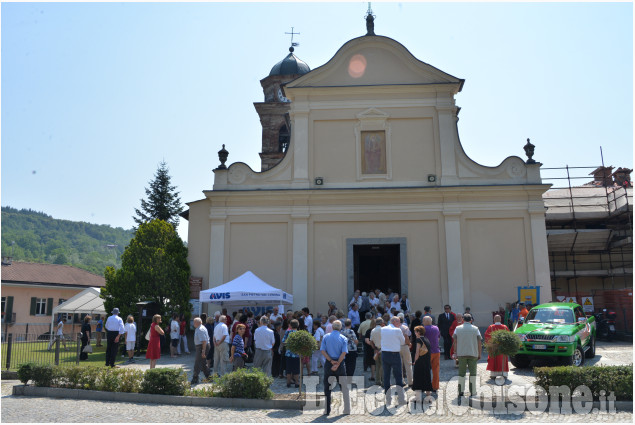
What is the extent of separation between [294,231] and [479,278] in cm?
732

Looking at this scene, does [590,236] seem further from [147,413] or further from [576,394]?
[147,413]

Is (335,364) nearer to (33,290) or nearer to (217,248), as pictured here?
(217,248)

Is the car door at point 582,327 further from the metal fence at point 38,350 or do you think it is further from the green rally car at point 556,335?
the metal fence at point 38,350

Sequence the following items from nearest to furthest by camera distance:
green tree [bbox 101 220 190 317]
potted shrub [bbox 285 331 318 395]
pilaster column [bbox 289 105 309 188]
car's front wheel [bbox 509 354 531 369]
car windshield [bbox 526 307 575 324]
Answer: potted shrub [bbox 285 331 318 395], car's front wheel [bbox 509 354 531 369], car windshield [bbox 526 307 575 324], green tree [bbox 101 220 190 317], pilaster column [bbox 289 105 309 188]

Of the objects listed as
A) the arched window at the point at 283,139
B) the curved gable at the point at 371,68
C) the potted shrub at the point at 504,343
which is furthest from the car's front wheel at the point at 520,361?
the arched window at the point at 283,139

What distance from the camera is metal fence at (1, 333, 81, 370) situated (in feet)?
44.7

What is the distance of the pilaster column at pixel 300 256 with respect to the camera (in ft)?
67.6

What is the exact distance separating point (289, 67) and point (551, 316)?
25.0 m

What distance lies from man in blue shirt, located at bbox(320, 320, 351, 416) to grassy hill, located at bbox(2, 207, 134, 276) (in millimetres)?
76860

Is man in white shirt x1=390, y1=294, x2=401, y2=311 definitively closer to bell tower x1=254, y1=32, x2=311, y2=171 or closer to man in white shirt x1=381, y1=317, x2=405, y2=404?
man in white shirt x1=381, y1=317, x2=405, y2=404

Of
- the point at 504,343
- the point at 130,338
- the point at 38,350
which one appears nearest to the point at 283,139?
the point at 130,338

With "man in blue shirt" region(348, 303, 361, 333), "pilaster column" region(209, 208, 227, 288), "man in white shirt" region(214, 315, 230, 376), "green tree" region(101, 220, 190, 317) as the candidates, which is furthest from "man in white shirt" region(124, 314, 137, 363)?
"man in blue shirt" region(348, 303, 361, 333)

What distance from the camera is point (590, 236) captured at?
25500 millimetres

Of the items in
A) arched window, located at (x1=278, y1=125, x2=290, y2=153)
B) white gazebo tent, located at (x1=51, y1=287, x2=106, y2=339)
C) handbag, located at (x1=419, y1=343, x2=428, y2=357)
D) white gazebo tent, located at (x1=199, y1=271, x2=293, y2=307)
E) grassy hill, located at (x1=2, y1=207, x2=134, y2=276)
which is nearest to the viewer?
handbag, located at (x1=419, y1=343, x2=428, y2=357)
